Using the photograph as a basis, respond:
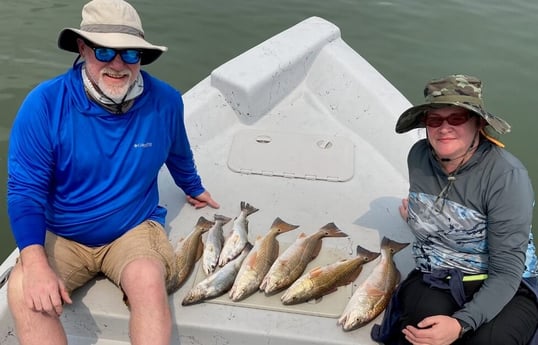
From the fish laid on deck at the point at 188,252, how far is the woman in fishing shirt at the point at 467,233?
44.9 inches

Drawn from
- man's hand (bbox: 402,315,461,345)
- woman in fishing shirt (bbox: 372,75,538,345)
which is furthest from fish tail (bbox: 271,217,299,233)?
man's hand (bbox: 402,315,461,345)

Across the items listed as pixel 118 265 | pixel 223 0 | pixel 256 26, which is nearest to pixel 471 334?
pixel 118 265

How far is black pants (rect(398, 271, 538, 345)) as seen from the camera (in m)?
2.40

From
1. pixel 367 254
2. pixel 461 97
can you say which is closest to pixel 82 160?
pixel 367 254

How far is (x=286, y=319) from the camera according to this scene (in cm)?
291

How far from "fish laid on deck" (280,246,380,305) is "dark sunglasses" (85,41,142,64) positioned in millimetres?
1531

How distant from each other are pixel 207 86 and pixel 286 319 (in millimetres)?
2524

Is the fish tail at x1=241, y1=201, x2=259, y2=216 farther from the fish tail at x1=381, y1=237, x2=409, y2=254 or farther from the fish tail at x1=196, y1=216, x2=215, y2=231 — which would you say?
the fish tail at x1=381, y1=237, x2=409, y2=254

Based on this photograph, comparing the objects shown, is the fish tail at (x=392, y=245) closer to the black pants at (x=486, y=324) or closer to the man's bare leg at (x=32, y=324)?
the black pants at (x=486, y=324)

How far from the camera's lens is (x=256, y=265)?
3143 mm

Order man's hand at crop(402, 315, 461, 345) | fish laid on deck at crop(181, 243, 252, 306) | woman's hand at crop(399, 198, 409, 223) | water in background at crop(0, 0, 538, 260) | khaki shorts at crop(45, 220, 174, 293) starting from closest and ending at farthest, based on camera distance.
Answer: man's hand at crop(402, 315, 461, 345) < khaki shorts at crop(45, 220, 174, 293) < fish laid on deck at crop(181, 243, 252, 306) < woman's hand at crop(399, 198, 409, 223) < water in background at crop(0, 0, 538, 260)

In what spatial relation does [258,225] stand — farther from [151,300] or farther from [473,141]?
[473,141]

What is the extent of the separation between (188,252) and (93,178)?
766mm

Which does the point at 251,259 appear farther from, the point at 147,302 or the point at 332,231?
the point at 147,302
